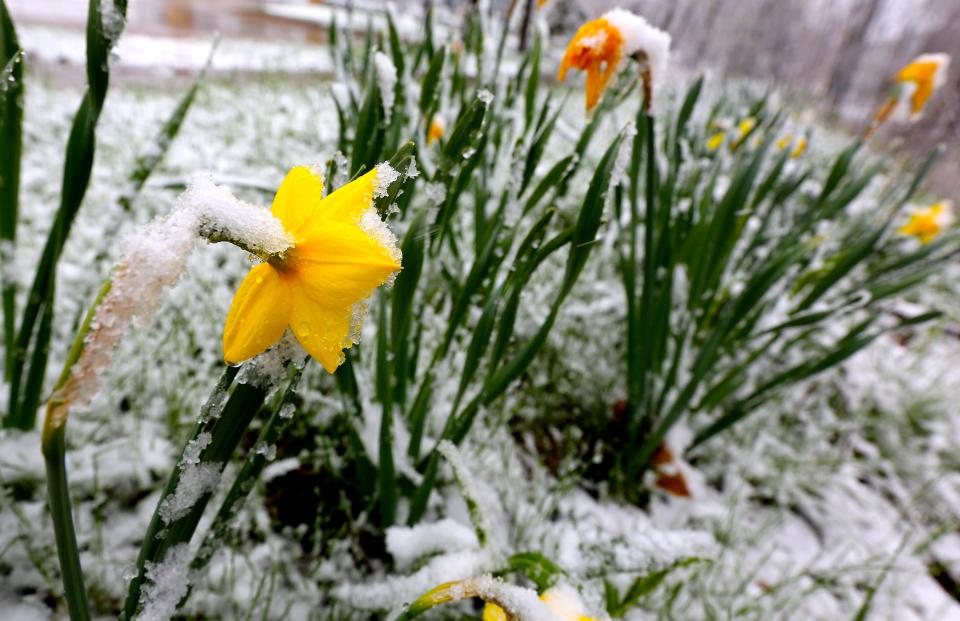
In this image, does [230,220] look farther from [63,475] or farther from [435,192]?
[435,192]

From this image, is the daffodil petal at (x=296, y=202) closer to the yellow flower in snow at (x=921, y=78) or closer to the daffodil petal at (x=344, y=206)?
the daffodil petal at (x=344, y=206)

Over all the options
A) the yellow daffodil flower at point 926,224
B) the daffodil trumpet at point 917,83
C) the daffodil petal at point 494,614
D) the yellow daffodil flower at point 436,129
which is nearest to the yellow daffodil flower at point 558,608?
the daffodil petal at point 494,614

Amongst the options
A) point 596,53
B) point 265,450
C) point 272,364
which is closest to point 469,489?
point 265,450

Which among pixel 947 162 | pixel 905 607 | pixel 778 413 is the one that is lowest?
pixel 905 607

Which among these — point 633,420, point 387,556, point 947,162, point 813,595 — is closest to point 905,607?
point 813,595

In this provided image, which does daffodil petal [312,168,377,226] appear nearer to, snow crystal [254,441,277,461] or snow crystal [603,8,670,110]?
snow crystal [254,441,277,461]

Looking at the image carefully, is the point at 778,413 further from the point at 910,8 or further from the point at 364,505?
the point at 910,8
